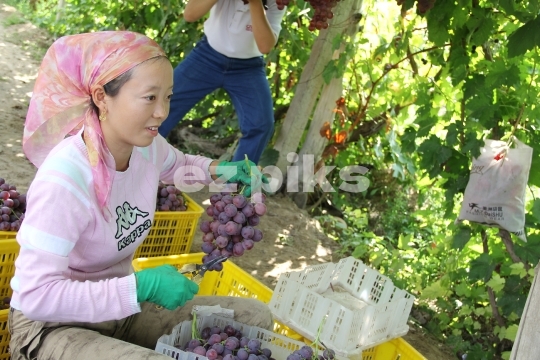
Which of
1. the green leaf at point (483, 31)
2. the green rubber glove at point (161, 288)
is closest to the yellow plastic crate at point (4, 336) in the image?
the green rubber glove at point (161, 288)

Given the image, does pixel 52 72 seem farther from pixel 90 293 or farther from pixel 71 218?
pixel 90 293

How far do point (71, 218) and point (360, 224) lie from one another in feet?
11.3

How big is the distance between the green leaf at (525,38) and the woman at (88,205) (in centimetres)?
161

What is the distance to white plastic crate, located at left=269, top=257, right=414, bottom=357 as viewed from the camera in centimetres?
223

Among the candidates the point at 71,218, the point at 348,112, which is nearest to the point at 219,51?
the point at 348,112

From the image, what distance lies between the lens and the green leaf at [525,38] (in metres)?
2.60

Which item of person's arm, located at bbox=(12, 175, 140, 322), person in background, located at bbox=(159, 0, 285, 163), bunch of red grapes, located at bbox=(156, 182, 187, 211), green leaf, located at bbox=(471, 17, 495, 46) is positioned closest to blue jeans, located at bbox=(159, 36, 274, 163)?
person in background, located at bbox=(159, 0, 285, 163)

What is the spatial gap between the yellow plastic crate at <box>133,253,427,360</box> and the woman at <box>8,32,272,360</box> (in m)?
0.71

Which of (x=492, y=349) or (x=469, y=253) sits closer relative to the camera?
(x=492, y=349)

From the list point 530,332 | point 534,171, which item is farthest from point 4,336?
point 534,171

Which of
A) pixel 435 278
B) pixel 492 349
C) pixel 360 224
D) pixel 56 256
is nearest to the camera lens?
pixel 56 256

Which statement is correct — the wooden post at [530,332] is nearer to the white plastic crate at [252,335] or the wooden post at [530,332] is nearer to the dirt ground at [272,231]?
the white plastic crate at [252,335]

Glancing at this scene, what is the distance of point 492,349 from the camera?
11.0 ft

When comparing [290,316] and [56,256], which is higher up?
[56,256]
